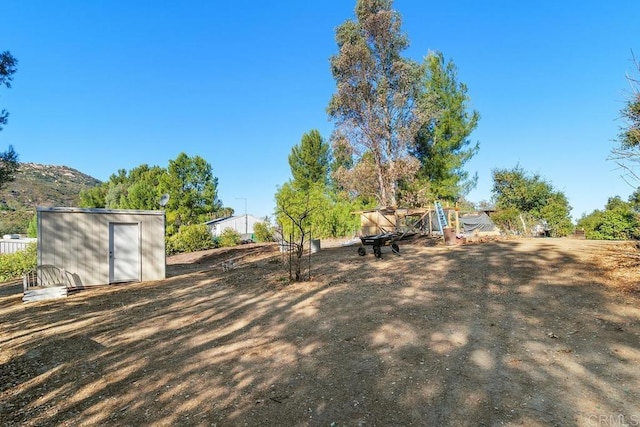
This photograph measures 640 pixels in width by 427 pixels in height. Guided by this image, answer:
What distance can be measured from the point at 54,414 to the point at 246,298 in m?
4.13

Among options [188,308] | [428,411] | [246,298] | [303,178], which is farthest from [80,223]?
[303,178]

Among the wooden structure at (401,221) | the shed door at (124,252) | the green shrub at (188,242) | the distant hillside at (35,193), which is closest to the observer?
the shed door at (124,252)

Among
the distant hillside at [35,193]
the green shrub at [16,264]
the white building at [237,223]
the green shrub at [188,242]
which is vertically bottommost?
the green shrub at [16,264]

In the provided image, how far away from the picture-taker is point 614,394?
2891 mm

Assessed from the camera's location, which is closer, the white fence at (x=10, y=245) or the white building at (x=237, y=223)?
the white fence at (x=10, y=245)

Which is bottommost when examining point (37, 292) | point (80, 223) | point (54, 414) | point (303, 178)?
point (54, 414)

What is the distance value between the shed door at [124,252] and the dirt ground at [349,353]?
2302mm

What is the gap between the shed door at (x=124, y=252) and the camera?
972 cm

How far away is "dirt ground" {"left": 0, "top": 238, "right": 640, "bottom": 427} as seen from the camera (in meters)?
2.95

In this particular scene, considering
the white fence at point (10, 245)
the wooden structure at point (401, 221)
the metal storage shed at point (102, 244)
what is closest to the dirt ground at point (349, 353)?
the metal storage shed at point (102, 244)

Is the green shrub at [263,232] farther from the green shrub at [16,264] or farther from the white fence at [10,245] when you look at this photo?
the white fence at [10,245]

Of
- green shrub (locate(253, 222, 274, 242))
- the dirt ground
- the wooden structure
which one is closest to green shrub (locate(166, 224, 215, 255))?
green shrub (locate(253, 222, 274, 242))

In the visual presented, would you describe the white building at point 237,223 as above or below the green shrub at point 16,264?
above

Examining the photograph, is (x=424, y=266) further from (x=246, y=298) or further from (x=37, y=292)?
(x=37, y=292)
